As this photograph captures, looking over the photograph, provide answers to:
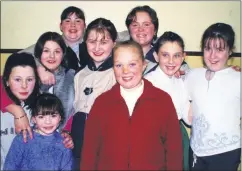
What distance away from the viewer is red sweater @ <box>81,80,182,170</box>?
1.30 m

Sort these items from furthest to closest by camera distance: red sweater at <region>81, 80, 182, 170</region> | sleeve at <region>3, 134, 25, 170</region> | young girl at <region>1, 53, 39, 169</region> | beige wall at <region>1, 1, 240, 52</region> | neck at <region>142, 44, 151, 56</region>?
1. beige wall at <region>1, 1, 240, 52</region>
2. neck at <region>142, 44, 151, 56</region>
3. young girl at <region>1, 53, 39, 169</region>
4. sleeve at <region>3, 134, 25, 170</region>
5. red sweater at <region>81, 80, 182, 170</region>

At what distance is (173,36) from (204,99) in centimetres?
38

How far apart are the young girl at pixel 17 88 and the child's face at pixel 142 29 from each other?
62 cm

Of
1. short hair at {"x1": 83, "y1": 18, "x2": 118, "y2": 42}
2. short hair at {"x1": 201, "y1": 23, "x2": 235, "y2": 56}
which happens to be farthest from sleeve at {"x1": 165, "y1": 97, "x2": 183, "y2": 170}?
short hair at {"x1": 83, "y1": 18, "x2": 118, "y2": 42}

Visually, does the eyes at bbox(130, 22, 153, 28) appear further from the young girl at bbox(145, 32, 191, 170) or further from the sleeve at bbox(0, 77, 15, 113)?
the sleeve at bbox(0, 77, 15, 113)

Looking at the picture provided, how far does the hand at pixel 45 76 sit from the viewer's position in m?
1.58

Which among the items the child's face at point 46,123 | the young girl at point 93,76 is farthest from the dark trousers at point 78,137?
the child's face at point 46,123

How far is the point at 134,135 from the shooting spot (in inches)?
51.1

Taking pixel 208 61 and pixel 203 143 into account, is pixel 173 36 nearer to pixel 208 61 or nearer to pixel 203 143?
pixel 208 61

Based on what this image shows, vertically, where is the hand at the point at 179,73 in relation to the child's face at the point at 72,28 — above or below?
below

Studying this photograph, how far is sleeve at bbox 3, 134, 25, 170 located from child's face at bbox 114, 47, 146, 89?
2.02 ft

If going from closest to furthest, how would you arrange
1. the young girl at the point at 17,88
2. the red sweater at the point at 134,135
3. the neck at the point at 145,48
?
the red sweater at the point at 134,135
the young girl at the point at 17,88
the neck at the point at 145,48

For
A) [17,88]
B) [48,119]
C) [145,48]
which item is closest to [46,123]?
[48,119]

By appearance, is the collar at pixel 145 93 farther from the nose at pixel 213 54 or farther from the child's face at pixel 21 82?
the child's face at pixel 21 82
